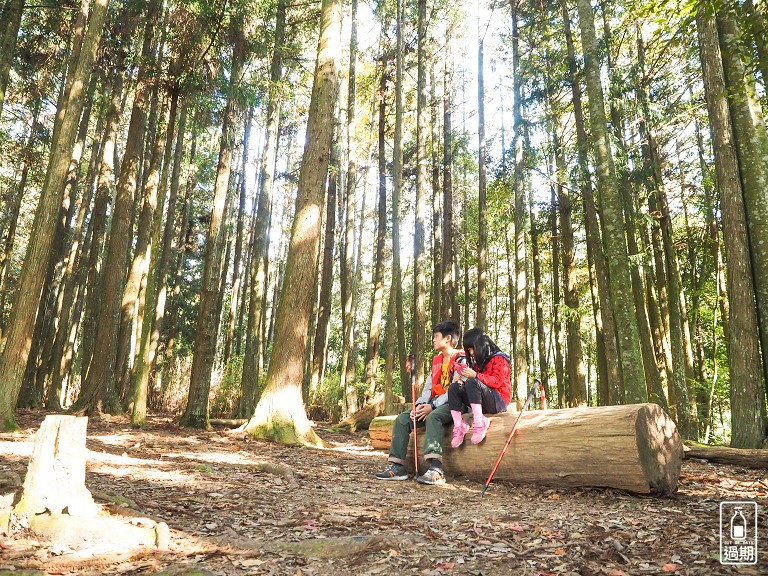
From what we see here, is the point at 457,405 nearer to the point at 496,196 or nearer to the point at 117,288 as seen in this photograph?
the point at 117,288

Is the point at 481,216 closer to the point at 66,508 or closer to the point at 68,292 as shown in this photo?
the point at 68,292

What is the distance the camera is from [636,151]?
14.4 m

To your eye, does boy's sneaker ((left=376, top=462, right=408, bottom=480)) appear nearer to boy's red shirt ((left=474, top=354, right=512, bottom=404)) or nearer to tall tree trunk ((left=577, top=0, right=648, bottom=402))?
boy's red shirt ((left=474, top=354, right=512, bottom=404))

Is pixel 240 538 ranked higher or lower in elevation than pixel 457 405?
lower

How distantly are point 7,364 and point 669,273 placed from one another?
46.4ft

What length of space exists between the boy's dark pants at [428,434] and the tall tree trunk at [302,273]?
2.42 m

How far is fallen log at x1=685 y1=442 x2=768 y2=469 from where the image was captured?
6.06m

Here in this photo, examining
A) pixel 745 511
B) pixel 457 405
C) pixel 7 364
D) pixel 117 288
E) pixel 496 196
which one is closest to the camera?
pixel 745 511

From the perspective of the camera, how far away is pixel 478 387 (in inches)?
225

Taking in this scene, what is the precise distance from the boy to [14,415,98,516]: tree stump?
3634mm

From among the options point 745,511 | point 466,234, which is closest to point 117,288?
point 745,511

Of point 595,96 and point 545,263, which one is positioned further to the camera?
point 545,263

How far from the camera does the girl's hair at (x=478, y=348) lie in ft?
19.4

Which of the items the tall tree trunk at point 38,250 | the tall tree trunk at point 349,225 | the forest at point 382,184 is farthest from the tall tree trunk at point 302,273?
the tall tree trunk at point 349,225
